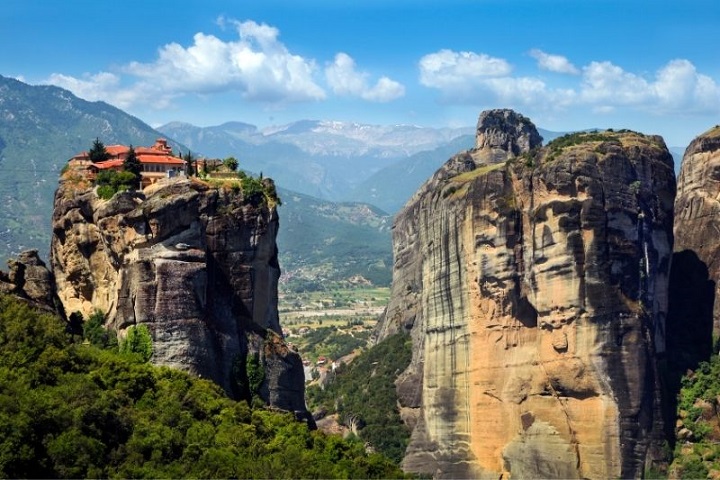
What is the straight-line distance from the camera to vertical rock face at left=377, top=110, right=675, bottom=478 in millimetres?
64562

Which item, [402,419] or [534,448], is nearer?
[534,448]

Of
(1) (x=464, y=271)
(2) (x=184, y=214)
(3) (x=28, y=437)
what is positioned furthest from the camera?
(1) (x=464, y=271)

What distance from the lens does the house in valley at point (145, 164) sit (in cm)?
5406

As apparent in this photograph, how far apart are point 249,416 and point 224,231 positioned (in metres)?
8.37

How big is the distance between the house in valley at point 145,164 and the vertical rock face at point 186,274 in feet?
6.14

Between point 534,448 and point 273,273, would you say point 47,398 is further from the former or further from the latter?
point 534,448

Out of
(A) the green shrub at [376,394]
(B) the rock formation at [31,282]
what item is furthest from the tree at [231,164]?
(A) the green shrub at [376,394]

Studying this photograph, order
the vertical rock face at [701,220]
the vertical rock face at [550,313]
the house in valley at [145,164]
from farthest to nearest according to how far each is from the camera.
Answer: the vertical rock face at [701,220] → the vertical rock face at [550,313] → the house in valley at [145,164]

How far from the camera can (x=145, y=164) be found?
5594cm

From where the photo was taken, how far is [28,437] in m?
34.7

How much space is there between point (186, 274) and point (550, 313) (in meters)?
24.7

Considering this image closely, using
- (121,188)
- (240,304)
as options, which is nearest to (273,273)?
(240,304)

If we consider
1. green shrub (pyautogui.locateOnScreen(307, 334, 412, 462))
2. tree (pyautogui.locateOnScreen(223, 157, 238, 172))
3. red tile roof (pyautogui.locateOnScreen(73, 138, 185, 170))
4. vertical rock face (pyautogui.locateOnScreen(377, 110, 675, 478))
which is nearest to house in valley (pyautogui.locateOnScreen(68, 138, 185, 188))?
red tile roof (pyautogui.locateOnScreen(73, 138, 185, 170))

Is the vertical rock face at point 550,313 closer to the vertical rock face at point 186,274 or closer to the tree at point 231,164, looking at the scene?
the vertical rock face at point 186,274
